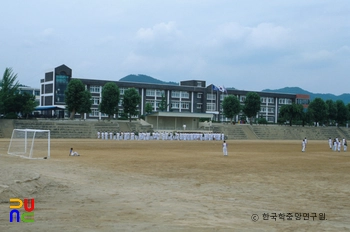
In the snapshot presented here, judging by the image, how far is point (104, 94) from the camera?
7869 cm

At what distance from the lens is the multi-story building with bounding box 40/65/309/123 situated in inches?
3575

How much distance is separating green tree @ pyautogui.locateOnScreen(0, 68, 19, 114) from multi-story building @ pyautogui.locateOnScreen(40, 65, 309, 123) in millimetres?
12321

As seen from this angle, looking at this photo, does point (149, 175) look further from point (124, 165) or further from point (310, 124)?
point (310, 124)

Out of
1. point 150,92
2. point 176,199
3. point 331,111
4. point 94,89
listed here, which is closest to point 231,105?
point 150,92

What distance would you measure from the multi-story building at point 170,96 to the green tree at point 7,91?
485 inches

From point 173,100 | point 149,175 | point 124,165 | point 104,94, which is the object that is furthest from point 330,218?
point 173,100

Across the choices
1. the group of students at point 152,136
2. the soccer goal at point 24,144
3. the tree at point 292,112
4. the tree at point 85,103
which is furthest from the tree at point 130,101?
the soccer goal at point 24,144

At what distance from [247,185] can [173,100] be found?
88.9 m

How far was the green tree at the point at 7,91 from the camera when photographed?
67.9 metres

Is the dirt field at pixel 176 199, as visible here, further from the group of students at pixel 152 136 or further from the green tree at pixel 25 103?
the green tree at pixel 25 103

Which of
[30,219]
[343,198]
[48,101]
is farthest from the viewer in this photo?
[48,101]

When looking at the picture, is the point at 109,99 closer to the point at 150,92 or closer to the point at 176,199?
the point at 150,92

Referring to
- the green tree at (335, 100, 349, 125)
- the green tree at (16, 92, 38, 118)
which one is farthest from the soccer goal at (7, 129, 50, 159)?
the green tree at (335, 100, 349, 125)

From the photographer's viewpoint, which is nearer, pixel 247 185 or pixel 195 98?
pixel 247 185
